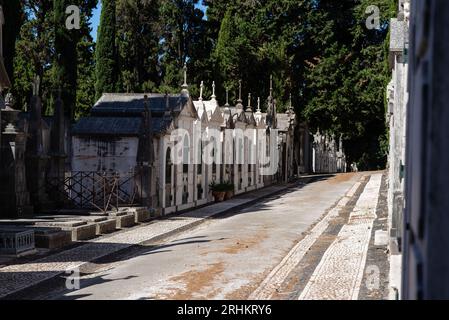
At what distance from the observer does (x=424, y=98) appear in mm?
3623

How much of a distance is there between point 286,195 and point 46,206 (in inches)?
609

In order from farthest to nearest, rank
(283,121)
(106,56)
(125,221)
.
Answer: (283,121) → (106,56) → (125,221)

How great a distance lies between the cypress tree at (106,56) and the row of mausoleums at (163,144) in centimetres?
1461

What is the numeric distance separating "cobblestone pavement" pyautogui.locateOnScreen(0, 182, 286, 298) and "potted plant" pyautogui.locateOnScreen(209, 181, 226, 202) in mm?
6077

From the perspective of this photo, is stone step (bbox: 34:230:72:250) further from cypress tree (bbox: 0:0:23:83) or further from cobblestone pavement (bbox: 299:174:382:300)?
cypress tree (bbox: 0:0:23:83)

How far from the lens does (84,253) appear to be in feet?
46.5

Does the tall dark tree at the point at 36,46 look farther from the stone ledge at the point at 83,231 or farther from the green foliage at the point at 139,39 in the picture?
the stone ledge at the point at 83,231

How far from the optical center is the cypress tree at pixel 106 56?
144 ft

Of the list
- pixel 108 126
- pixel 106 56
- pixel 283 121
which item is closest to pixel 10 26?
pixel 108 126

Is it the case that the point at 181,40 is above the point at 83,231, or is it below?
above

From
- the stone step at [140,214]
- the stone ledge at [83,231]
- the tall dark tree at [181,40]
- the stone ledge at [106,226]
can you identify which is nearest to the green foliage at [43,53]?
the tall dark tree at [181,40]

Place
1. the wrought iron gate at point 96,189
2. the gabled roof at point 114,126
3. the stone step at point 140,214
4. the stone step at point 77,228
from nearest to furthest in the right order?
the stone step at point 77,228 < the stone step at point 140,214 < the wrought iron gate at point 96,189 < the gabled roof at point 114,126

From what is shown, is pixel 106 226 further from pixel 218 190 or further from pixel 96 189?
pixel 218 190

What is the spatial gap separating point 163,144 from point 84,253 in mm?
9663
